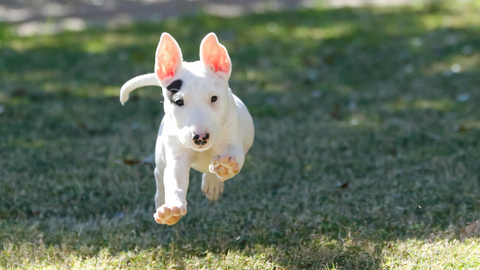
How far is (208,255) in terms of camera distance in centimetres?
311

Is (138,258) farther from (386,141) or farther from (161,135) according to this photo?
(386,141)

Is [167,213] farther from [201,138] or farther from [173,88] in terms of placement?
[173,88]

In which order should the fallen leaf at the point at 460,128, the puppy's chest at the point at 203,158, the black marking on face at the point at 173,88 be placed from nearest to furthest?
1. the black marking on face at the point at 173,88
2. the puppy's chest at the point at 203,158
3. the fallen leaf at the point at 460,128

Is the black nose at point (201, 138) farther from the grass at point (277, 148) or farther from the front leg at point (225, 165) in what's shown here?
the grass at point (277, 148)

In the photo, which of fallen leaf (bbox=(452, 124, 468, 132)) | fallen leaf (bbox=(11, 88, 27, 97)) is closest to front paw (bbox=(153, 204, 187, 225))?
fallen leaf (bbox=(452, 124, 468, 132))

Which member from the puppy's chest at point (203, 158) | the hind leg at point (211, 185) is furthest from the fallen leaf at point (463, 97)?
the puppy's chest at point (203, 158)

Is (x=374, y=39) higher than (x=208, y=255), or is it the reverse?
(x=208, y=255)

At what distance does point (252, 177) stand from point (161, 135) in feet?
4.84

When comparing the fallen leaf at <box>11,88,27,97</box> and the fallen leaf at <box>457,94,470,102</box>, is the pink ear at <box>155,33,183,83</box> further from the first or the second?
the fallen leaf at <box>11,88,27,97</box>

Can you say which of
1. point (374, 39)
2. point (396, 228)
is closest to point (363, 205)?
point (396, 228)

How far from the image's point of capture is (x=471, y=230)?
10.7 feet

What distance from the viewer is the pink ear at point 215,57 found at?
2.68 meters

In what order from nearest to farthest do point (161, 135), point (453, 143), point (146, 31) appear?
point (161, 135) < point (453, 143) < point (146, 31)

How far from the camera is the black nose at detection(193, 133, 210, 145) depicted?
8.04 feet
